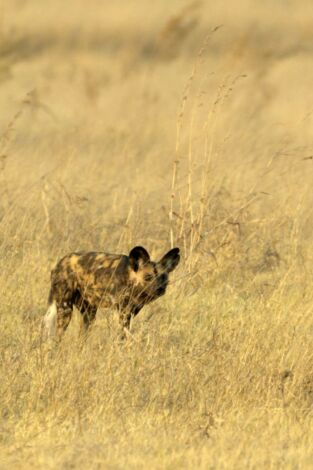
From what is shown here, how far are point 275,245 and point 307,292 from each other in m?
1.44

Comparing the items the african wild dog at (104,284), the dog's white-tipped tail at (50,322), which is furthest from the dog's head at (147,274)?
the dog's white-tipped tail at (50,322)

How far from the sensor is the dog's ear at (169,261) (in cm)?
597

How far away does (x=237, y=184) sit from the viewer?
9.51 meters

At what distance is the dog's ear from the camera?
19.6ft

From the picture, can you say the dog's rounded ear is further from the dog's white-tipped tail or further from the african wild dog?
the dog's white-tipped tail

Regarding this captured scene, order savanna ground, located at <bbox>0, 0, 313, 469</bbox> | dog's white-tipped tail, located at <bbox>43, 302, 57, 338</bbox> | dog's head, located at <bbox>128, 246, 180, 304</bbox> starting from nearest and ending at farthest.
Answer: savanna ground, located at <bbox>0, 0, 313, 469</bbox>
dog's head, located at <bbox>128, 246, 180, 304</bbox>
dog's white-tipped tail, located at <bbox>43, 302, 57, 338</bbox>

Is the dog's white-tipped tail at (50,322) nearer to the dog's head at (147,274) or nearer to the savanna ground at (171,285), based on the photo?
the savanna ground at (171,285)

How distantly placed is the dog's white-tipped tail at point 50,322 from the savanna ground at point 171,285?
0.08 meters

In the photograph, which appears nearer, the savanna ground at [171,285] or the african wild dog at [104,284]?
the savanna ground at [171,285]

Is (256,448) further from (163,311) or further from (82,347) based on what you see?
(163,311)

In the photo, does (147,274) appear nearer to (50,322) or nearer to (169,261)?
(169,261)

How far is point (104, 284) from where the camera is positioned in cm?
610

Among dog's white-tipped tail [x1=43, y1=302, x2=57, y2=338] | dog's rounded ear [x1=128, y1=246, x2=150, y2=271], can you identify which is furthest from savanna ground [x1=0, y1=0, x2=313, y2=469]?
dog's rounded ear [x1=128, y1=246, x2=150, y2=271]

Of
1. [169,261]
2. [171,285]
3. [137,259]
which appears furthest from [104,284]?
[171,285]
